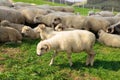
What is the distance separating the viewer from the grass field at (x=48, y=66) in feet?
33.1

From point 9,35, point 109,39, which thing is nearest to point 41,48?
point 9,35

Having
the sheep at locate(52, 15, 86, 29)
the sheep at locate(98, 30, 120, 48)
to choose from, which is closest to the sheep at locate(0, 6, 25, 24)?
the sheep at locate(52, 15, 86, 29)

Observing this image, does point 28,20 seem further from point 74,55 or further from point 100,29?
point 74,55

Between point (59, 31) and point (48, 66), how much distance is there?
2.76 m

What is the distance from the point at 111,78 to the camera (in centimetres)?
1023

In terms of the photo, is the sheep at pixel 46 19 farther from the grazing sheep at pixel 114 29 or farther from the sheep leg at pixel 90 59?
the sheep leg at pixel 90 59

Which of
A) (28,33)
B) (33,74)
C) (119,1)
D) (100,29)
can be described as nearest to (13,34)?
(28,33)

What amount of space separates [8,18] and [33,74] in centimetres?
719

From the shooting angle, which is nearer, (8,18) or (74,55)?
(74,55)

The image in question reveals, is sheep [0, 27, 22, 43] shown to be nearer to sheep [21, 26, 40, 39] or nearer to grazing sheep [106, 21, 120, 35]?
sheep [21, 26, 40, 39]

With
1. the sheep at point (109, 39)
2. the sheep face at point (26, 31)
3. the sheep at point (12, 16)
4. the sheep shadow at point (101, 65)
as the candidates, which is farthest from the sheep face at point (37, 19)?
the sheep shadow at point (101, 65)

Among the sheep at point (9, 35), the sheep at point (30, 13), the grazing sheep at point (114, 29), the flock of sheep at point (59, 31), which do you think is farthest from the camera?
the sheep at point (30, 13)

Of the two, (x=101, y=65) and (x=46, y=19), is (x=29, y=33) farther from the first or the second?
(x=101, y=65)

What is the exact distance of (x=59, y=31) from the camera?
1325 centimetres
